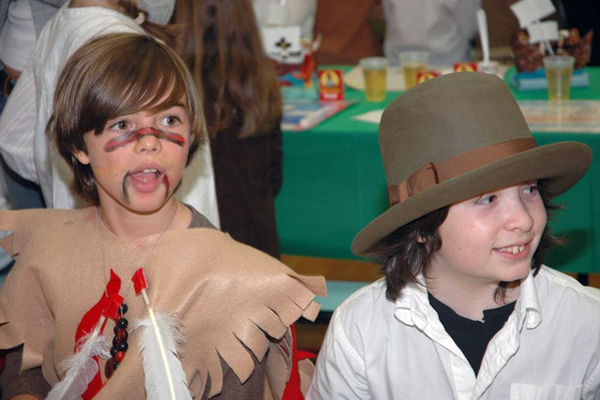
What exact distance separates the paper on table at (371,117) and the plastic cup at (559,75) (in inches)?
30.9

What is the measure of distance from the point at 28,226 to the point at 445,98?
3.58 ft

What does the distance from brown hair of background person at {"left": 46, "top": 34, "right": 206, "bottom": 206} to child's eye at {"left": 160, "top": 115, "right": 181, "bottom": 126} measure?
0.10ft

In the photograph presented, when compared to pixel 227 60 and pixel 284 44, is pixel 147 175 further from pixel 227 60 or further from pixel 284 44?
pixel 284 44

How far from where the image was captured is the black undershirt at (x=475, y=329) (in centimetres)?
189

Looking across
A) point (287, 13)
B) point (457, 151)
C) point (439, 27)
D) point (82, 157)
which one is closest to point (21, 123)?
point (82, 157)

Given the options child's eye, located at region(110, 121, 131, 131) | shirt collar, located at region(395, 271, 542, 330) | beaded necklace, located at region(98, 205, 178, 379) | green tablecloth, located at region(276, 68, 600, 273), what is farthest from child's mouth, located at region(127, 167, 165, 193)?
green tablecloth, located at region(276, 68, 600, 273)

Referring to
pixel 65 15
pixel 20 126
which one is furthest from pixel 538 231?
pixel 20 126

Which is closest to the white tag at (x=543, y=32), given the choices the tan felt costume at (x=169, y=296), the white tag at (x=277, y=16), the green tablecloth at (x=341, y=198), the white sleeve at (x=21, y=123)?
the green tablecloth at (x=341, y=198)

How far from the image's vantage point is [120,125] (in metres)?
1.92

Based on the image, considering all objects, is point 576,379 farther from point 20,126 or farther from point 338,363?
point 20,126

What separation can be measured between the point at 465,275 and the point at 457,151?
307 mm

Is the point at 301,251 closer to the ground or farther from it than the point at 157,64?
closer to the ground

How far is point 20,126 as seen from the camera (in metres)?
2.62

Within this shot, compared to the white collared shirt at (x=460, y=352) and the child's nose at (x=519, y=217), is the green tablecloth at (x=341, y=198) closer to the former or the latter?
the white collared shirt at (x=460, y=352)
